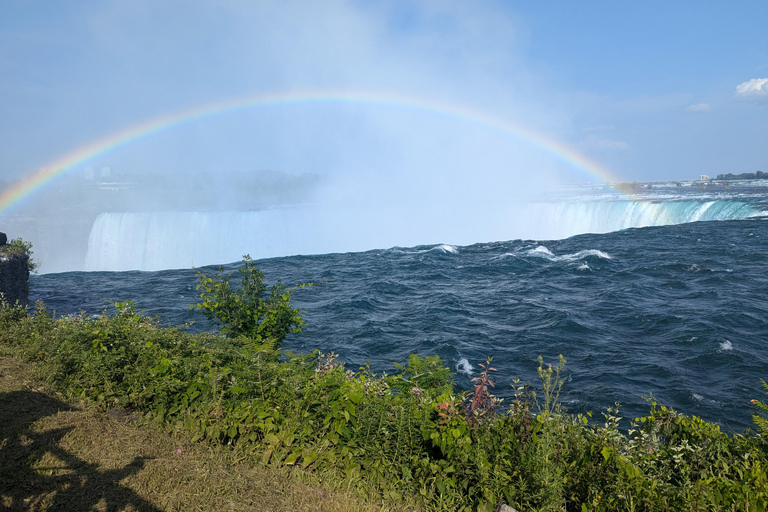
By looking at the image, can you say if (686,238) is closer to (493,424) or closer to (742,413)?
(742,413)

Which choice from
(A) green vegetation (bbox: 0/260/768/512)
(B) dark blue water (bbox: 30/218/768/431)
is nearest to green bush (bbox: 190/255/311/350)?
(A) green vegetation (bbox: 0/260/768/512)

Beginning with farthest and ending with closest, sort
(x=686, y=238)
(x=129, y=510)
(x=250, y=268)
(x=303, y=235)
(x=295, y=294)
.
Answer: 1. (x=303, y=235)
2. (x=686, y=238)
3. (x=295, y=294)
4. (x=250, y=268)
5. (x=129, y=510)

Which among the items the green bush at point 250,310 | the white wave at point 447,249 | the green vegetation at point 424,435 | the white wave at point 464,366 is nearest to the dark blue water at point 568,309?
the white wave at point 464,366

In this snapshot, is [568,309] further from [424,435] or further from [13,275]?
[13,275]

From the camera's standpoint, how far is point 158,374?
15.3ft

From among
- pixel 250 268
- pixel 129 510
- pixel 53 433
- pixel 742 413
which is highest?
pixel 250 268

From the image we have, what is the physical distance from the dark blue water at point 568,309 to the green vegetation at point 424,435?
5527mm

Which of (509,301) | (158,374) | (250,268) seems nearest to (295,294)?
(509,301)

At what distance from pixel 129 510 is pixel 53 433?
4.84 feet

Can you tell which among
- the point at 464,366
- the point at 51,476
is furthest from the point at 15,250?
the point at 51,476

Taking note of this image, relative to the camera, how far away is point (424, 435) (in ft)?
11.5

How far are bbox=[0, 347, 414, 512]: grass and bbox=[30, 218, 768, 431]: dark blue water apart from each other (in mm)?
6870

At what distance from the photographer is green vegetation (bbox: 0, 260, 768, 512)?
9.89 ft

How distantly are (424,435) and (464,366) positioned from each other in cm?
761
